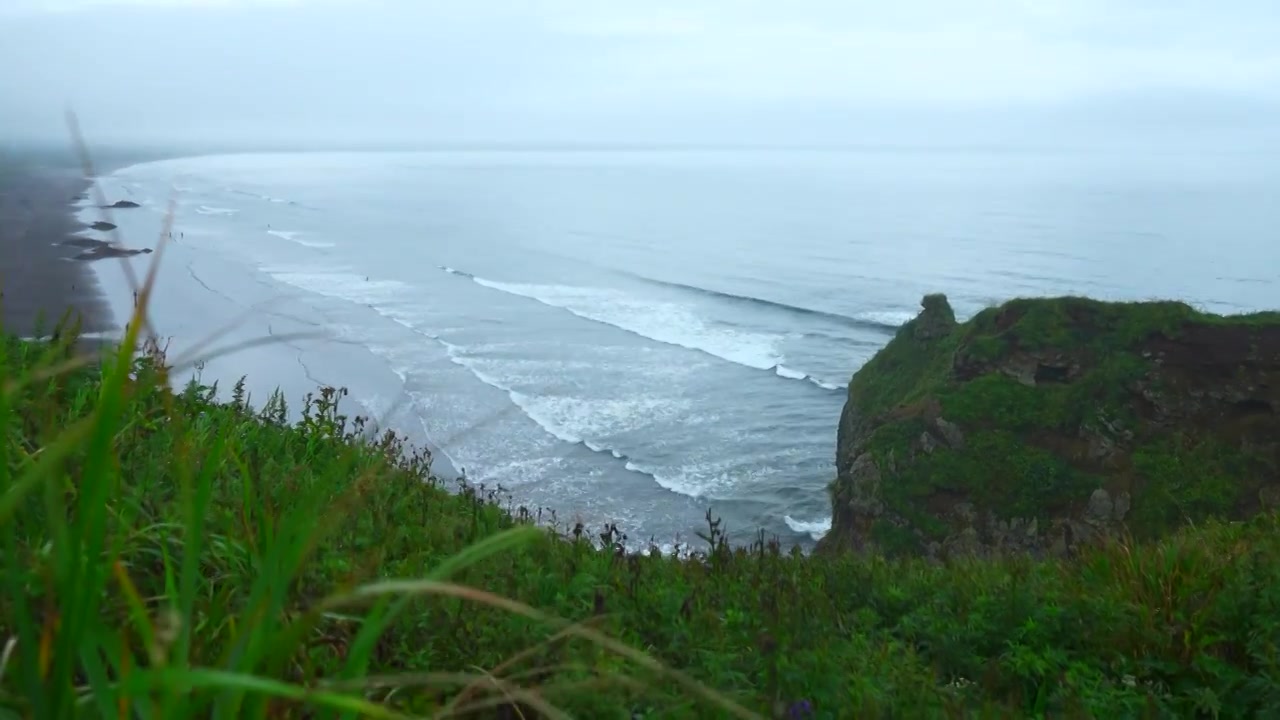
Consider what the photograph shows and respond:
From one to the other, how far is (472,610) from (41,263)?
39.1m

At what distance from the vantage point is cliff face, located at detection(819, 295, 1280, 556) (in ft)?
49.9

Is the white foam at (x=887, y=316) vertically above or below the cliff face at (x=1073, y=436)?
below

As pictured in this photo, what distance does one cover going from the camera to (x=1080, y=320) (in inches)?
714

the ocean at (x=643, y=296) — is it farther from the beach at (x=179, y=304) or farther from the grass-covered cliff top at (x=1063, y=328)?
the grass-covered cliff top at (x=1063, y=328)

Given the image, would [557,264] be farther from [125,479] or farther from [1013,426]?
[125,479]

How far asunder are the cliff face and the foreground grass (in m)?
9.92

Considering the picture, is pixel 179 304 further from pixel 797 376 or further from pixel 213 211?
pixel 213 211

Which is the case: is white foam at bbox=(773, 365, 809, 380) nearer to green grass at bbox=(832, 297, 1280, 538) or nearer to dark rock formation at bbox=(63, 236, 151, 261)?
green grass at bbox=(832, 297, 1280, 538)

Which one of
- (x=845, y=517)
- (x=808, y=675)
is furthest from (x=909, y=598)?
(x=845, y=517)

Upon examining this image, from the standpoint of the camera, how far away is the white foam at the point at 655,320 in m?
36.1

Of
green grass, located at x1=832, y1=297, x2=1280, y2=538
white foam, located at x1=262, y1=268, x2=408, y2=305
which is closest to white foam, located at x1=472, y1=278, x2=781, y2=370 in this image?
white foam, located at x1=262, y1=268, x2=408, y2=305

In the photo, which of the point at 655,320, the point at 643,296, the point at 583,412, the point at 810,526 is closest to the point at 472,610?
the point at 810,526

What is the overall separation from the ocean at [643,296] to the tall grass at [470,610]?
70cm

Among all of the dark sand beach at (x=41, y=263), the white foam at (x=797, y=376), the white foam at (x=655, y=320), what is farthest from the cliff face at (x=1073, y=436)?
the white foam at (x=655, y=320)
